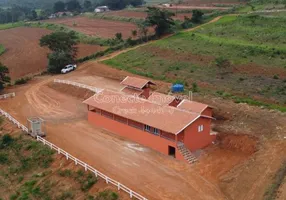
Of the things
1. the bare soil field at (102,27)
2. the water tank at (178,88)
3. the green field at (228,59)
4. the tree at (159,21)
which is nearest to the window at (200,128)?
the green field at (228,59)

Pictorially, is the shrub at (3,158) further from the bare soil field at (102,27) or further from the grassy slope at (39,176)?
the bare soil field at (102,27)

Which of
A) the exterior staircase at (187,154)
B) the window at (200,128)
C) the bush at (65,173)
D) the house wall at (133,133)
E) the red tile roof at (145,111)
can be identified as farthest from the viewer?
the window at (200,128)

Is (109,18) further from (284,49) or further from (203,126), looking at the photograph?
(203,126)

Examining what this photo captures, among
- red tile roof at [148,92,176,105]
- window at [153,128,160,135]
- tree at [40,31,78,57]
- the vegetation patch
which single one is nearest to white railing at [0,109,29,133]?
red tile roof at [148,92,176,105]

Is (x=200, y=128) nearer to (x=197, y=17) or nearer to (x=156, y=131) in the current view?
(x=156, y=131)

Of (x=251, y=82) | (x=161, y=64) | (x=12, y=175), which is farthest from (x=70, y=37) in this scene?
(x=12, y=175)
